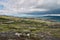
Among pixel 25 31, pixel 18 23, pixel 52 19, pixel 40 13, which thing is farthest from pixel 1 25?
pixel 52 19

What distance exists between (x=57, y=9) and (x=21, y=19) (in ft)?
11.5

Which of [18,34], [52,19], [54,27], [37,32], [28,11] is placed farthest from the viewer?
[28,11]

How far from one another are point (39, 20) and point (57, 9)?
1.98 m

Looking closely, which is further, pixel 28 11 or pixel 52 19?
pixel 28 11

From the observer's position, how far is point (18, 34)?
32.6ft

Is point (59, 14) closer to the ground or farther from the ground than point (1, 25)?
→ farther from the ground

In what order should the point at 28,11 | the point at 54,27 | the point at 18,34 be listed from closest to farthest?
the point at 18,34 → the point at 54,27 → the point at 28,11

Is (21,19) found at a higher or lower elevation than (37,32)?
higher

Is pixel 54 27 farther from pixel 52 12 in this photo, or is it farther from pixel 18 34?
pixel 18 34

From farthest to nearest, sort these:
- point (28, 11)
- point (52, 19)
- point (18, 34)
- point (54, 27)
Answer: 1. point (28, 11)
2. point (52, 19)
3. point (54, 27)
4. point (18, 34)

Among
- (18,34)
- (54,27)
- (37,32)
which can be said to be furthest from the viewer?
(54,27)

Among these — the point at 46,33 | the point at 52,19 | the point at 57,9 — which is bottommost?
the point at 46,33

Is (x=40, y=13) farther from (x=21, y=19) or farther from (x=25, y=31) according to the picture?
(x=25, y=31)

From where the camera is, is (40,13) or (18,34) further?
(40,13)
